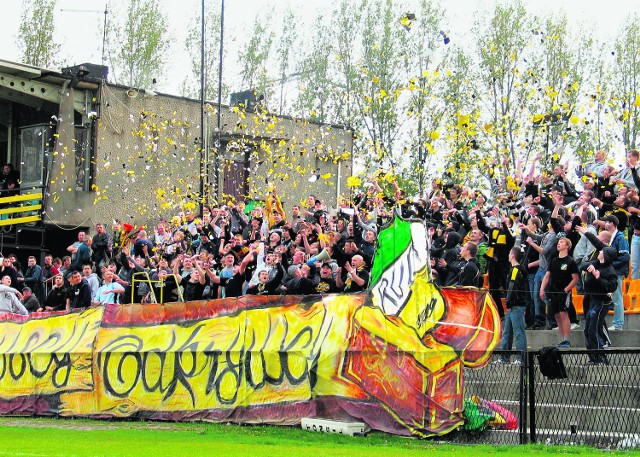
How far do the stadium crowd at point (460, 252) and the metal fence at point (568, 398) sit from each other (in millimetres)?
2462

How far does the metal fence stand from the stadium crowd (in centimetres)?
246

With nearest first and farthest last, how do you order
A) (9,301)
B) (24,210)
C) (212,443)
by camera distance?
1. (212,443)
2. (9,301)
3. (24,210)

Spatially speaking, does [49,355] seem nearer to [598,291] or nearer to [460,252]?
[460,252]

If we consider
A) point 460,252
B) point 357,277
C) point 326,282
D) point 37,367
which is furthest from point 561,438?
point 37,367

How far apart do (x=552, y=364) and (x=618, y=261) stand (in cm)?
427

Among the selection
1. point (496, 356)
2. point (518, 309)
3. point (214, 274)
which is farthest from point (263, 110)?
point (496, 356)

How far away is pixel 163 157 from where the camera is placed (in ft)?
120

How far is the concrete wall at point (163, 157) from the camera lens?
33875 millimetres

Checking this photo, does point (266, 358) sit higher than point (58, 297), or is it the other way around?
point (58, 297)

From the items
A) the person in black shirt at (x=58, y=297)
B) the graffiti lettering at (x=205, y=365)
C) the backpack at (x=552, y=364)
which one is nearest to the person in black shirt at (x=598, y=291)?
the backpack at (x=552, y=364)

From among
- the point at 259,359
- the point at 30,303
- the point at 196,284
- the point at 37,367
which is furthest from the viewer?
the point at 30,303

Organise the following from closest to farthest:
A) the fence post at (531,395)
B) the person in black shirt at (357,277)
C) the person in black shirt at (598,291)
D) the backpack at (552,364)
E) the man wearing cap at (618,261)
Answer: the backpack at (552,364) → the fence post at (531,395) → the person in black shirt at (598,291) → the man wearing cap at (618,261) → the person in black shirt at (357,277)

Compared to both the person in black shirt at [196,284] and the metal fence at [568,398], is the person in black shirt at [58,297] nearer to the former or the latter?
the person in black shirt at [196,284]

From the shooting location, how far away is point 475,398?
512 inches
